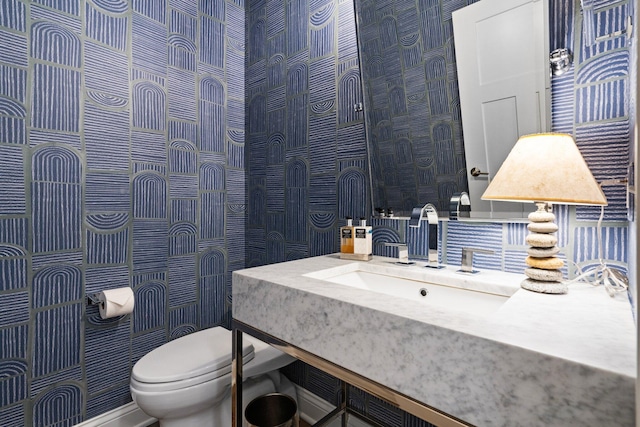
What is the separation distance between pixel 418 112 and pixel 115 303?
1476mm

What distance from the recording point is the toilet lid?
48.4 inches

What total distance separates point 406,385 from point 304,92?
142 cm

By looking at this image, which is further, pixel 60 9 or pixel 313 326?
pixel 60 9

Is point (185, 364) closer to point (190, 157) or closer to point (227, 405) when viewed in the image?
point (227, 405)

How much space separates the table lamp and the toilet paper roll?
58.4 inches

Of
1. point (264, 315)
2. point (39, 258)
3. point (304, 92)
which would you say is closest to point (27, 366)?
point (39, 258)

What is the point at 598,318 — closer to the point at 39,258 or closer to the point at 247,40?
the point at 39,258

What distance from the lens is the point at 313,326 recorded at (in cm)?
88

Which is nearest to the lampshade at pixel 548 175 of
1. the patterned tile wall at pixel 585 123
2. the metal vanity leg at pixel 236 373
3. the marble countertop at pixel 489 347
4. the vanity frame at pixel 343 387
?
the patterned tile wall at pixel 585 123

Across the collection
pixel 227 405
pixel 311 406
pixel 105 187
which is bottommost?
pixel 311 406

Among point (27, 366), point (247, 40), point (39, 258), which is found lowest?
point (27, 366)

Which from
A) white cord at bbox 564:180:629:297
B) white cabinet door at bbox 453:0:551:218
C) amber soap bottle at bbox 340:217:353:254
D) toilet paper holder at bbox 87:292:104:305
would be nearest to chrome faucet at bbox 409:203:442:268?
white cabinet door at bbox 453:0:551:218

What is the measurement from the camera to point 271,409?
1.46m

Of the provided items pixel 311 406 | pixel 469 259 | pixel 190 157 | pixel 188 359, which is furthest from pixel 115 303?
pixel 469 259
